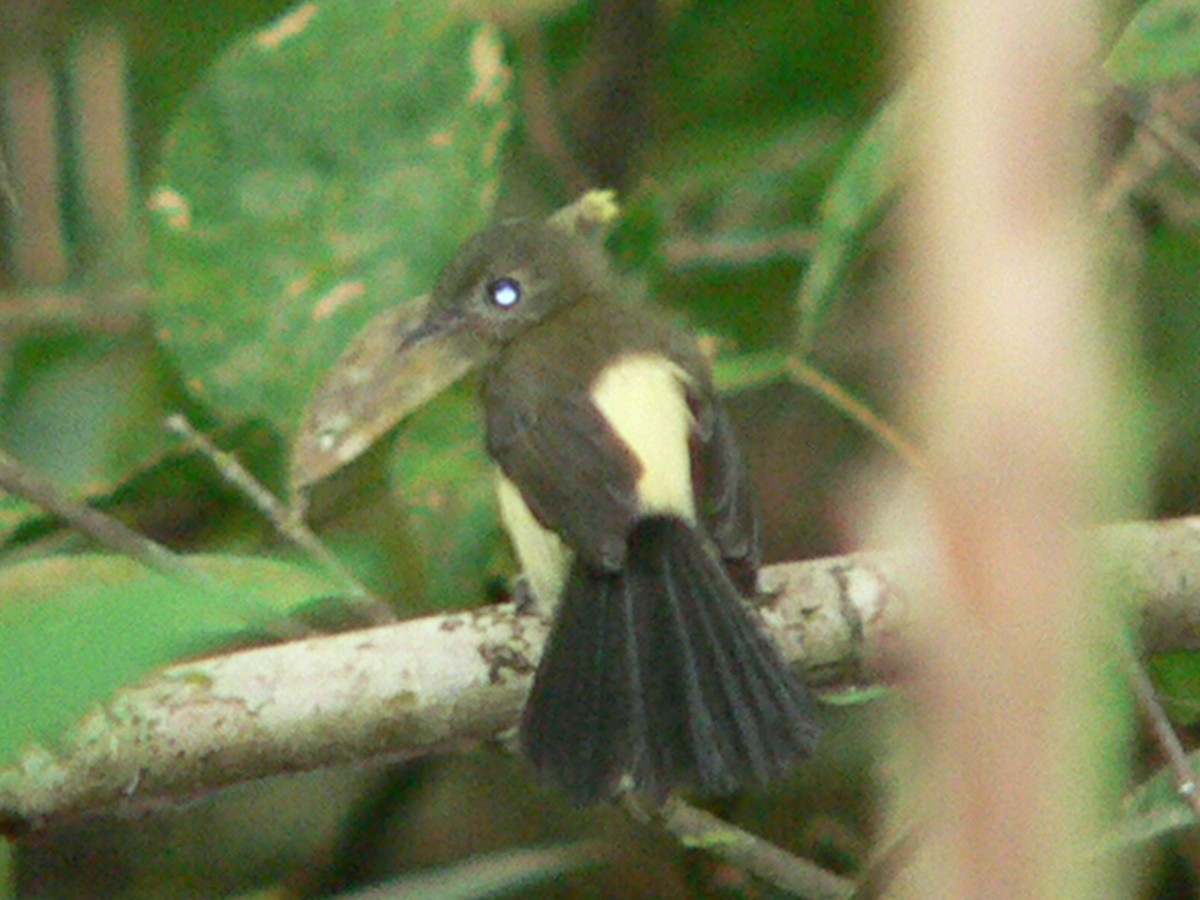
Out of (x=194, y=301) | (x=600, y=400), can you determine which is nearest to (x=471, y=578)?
(x=600, y=400)

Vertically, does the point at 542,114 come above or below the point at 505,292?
above

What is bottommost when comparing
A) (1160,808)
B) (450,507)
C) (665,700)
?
(1160,808)

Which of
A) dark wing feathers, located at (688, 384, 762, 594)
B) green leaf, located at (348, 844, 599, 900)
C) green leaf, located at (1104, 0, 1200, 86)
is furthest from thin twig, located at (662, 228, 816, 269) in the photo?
green leaf, located at (348, 844, 599, 900)

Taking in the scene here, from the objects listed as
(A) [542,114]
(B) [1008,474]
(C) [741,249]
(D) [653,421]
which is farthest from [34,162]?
(B) [1008,474]

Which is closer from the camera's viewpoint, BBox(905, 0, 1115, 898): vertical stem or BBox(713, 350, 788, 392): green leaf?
BBox(905, 0, 1115, 898): vertical stem

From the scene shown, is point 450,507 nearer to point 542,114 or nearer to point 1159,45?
point 1159,45

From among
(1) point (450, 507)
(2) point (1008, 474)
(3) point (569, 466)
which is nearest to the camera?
(2) point (1008, 474)

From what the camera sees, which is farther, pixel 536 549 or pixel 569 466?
pixel 536 549

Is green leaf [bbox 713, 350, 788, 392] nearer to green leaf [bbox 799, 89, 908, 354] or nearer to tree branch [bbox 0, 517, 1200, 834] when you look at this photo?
green leaf [bbox 799, 89, 908, 354]
